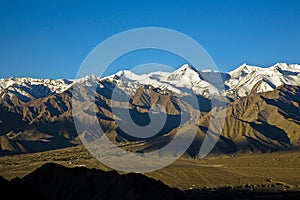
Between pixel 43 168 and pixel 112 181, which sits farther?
pixel 43 168

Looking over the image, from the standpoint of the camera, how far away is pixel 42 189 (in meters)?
144

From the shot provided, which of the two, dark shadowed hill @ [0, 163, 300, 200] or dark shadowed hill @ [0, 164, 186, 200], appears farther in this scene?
dark shadowed hill @ [0, 164, 186, 200]

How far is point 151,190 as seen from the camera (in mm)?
129375

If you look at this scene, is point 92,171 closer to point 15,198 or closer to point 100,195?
point 100,195

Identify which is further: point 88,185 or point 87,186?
point 88,185

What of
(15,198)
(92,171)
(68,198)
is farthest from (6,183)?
(92,171)

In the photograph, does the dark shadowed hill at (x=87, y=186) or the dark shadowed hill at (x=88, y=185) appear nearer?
the dark shadowed hill at (x=87, y=186)

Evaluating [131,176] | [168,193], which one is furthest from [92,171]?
[168,193]

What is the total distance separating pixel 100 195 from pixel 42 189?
766 inches

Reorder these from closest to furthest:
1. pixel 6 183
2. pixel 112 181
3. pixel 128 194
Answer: pixel 6 183
pixel 128 194
pixel 112 181

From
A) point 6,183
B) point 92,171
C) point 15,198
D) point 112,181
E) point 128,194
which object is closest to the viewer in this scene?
point 15,198

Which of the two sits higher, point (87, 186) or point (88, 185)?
point (88, 185)

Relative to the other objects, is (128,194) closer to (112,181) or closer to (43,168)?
(112,181)

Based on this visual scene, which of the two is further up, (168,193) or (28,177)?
(28,177)
